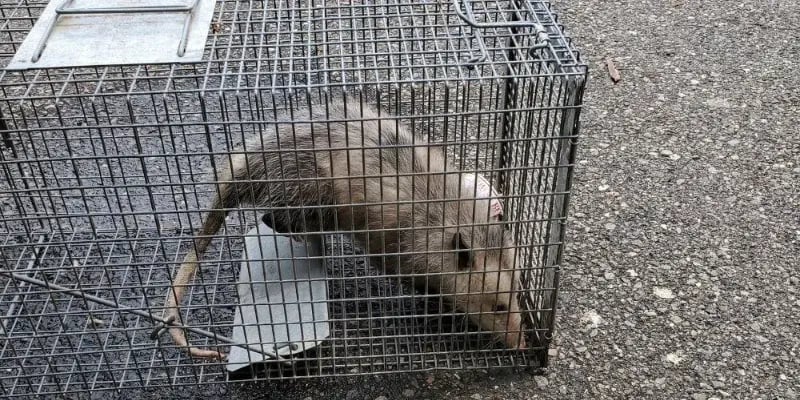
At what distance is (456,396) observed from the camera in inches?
108

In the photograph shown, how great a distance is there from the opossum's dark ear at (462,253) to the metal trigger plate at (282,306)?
51 centimetres

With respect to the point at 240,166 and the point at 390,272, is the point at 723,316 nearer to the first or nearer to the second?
the point at 390,272

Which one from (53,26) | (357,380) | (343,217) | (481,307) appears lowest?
(357,380)

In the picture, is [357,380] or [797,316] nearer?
[357,380]

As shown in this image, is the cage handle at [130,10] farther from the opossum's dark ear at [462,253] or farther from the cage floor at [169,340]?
the opossum's dark ear at [462,253]

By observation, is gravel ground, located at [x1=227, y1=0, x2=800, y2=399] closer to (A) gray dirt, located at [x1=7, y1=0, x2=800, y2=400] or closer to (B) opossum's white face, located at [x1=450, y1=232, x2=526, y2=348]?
(A) gray dirt, located at [x1=7, y1=0, x2=800, y2=400]

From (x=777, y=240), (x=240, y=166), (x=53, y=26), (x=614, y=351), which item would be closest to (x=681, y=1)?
(x=777, y=240)

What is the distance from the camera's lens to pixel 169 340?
3.00 meters

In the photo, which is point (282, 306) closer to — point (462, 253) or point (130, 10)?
point (462, 253)

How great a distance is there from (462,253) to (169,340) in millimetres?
1256

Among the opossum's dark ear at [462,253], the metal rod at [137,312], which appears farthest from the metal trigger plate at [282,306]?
the opossum's dark ear at [462,253]

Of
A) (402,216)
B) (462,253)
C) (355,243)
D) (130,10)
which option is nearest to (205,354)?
(355,243)

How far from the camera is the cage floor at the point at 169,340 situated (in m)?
2.62

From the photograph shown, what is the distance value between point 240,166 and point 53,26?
952 mm
